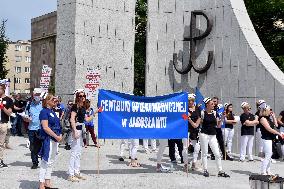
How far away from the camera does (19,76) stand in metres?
130

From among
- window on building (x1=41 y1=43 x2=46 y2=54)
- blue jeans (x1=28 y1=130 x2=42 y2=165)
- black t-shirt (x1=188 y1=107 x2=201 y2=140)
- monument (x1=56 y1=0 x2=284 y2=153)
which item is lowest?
blue jeans (x1=28 y1=130 x2=42 y2=165)

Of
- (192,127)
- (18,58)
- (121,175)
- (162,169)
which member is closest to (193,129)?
(192,127)

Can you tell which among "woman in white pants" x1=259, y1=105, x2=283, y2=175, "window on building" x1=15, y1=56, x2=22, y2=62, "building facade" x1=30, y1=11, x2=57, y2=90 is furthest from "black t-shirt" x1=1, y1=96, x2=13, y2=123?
"window on building" x1=15, y1=56, x2=22, y2=62

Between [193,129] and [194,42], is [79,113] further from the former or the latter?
[194,42]

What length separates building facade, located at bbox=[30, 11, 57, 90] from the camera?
76.0 meters

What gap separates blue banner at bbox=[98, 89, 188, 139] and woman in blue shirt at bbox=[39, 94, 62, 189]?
2.16 meters

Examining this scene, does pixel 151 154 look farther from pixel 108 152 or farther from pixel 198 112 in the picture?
pixel 198 112

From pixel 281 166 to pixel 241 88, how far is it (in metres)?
4.58

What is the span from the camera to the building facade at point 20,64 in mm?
127625

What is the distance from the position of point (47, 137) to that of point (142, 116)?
319 centimetres

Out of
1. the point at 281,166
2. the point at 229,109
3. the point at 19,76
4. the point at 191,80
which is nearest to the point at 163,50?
the point at 191,80

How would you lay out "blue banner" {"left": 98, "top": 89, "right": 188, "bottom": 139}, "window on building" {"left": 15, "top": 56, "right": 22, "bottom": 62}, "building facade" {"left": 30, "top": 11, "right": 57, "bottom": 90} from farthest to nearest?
"window on building" {"left": 15, "top": 56, "right": 22, "bottom": 62} < "building facade" {"left": 30, "top": 11, "right": 57, "bottom": 90} < "blue banner" {"left": 98, "top": 89, "right": 188, "bottom": 139}

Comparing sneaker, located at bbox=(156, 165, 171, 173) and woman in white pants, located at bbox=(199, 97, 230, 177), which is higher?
woman in white pants, located at bbox=(199, 97, 230, 177)

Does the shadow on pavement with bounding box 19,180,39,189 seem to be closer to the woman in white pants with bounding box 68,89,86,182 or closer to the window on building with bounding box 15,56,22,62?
the woman in white pants with bounding box 68,89,86,182
